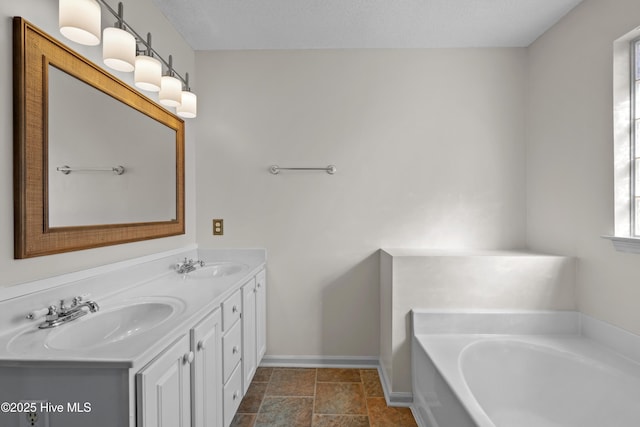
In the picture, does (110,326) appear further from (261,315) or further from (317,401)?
(317,401)

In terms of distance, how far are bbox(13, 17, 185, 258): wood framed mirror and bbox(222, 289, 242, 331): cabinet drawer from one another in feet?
2.04

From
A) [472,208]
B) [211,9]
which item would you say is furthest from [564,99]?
[211,9]

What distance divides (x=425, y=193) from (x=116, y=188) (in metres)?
2.03

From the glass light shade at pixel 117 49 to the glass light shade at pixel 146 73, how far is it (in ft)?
0.54

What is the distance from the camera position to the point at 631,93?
5.29 ft

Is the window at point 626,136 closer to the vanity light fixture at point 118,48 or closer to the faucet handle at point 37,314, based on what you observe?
the vanity light fixture at point 118,48

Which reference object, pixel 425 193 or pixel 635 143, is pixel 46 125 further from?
pixel 635 143

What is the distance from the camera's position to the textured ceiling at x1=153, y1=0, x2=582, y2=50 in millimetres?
1859

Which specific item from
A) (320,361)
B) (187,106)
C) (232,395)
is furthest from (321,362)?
(187,106)

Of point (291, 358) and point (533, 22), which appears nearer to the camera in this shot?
point (533, 22)

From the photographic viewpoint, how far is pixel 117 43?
131cm

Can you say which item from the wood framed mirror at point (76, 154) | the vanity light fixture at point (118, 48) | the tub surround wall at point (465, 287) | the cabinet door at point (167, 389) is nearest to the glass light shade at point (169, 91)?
the wood framed mirror at point (76, 154)

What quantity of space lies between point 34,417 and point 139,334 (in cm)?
30

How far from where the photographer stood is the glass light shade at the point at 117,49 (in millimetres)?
1299
